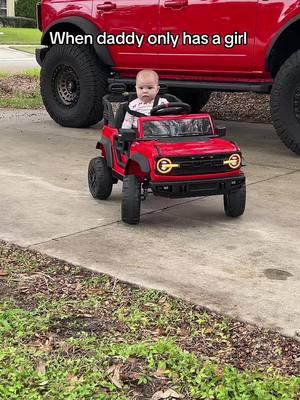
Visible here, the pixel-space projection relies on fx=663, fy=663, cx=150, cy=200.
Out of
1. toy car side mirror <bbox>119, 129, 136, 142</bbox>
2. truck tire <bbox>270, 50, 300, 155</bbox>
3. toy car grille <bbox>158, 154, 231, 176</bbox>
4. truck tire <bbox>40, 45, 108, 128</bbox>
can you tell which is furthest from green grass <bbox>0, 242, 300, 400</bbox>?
truck tire <bbox>40, 45, 108, 128</bbox>

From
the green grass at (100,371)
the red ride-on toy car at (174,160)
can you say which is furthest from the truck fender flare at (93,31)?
the green grass at (100,371)

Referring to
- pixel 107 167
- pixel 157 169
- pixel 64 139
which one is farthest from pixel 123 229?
pixel 64 139

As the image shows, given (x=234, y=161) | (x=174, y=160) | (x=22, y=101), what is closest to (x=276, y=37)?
(x=234, y=161)

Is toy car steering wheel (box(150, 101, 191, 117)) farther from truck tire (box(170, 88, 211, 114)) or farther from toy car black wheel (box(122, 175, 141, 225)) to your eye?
truck tire (box(170, 88, 211, 114))

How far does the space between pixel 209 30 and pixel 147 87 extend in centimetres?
215

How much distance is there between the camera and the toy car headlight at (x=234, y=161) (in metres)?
4.66

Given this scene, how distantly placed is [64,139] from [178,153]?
388cm

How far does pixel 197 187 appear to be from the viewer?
463cm

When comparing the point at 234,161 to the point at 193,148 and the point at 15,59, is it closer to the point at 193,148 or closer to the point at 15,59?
the point at 193,148

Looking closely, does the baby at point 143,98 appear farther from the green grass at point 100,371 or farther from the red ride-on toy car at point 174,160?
Result: the green grass at point 100,371

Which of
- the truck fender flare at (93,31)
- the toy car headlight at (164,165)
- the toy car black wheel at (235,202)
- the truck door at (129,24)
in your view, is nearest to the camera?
the toy car headlight at (164,165)

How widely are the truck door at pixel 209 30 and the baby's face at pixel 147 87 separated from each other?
1993mm

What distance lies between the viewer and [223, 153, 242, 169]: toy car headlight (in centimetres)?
466

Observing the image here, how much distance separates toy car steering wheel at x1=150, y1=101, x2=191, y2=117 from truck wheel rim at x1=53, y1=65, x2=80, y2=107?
3928mm
